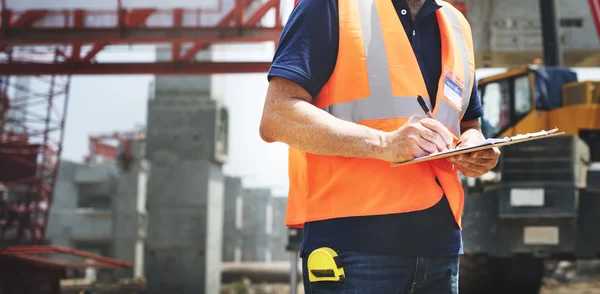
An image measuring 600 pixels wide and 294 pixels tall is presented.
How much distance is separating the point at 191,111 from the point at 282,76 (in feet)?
47.0

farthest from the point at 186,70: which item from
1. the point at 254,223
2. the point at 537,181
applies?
the point at 254,223

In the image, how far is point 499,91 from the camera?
9406mm

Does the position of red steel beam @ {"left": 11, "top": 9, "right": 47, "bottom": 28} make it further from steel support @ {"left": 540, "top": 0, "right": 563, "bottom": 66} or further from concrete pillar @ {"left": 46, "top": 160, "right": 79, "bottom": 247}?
concrete pillar @ {"left": 46, "top": 160, "right": 79, "bottom": 247}

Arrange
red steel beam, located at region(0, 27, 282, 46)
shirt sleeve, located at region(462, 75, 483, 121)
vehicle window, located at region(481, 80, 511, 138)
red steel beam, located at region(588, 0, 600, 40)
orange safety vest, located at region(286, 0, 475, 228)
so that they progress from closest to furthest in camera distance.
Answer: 1. orange safety vest, located at region(286, 0, 475, 228)
2. shirt sleeve, located at region(462, 75, 483, 121)
3. vehicle window, located at region(481, 80, 511, 138)
4. red steel beam, located at region(588, 0, 600, 40)
5. red steel beam, located at region(0, 27, 282, 46)

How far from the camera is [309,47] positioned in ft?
5.99

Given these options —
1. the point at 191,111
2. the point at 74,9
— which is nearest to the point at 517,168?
the point at 74,9

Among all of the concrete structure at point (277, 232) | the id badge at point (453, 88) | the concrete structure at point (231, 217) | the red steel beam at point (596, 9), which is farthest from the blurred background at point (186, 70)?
the concrete structure at point (277, 232)

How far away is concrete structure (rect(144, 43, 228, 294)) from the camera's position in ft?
50.8

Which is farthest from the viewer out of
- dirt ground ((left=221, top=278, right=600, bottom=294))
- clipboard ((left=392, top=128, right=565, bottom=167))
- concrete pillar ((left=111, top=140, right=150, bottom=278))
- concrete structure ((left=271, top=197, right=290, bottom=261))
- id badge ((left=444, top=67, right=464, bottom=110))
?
concrete structure ((left=271, top=197, right=290, bottom=261))

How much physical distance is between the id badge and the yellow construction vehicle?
20.2 feet

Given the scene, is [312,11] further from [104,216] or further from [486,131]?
[104,216]

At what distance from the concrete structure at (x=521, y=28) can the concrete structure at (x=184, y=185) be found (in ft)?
16.9

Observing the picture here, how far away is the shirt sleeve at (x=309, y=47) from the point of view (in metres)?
1.81

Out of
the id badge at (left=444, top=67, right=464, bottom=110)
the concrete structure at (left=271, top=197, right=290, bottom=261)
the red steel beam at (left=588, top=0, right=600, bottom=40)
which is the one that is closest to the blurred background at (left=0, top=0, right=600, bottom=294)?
the red steel beam at (left=588, top=0, right=600, bottom=40)
